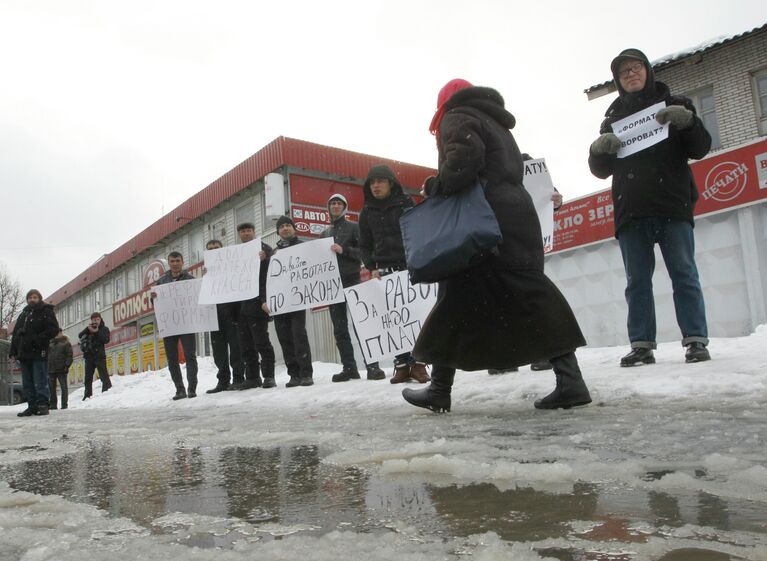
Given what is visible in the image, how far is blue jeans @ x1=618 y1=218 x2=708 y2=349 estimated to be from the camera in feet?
13.1

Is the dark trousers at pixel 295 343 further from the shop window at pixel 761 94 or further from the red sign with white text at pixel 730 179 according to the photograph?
the shop window at pixel 761 94

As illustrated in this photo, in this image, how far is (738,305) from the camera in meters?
9.69

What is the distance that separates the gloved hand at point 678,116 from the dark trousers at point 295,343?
14.6 feet

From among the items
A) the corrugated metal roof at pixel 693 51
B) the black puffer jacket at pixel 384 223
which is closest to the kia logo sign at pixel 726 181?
the corrugated metal roof at pixel 693 51

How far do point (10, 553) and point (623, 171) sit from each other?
13.1 ft

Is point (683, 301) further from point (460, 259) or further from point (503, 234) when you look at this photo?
point (460, 259)

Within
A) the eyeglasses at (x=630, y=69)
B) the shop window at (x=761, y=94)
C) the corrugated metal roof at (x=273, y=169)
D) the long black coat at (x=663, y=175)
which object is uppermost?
the corrugated metal roof at (x=273, y=169)

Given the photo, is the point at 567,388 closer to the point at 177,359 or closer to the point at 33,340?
the point at 177,359

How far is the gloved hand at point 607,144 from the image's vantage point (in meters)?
4.20

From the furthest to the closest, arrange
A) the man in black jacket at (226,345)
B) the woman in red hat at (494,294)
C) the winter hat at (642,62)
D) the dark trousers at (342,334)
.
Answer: the man in black jacket at (226,345) < the dark trousers at (342,334) < the winter hat at (642,62) < the woman in red hat at (494,294)

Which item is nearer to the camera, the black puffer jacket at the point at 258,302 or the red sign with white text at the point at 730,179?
the black puffer jacket at the point at 258,302

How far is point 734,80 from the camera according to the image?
14078mm

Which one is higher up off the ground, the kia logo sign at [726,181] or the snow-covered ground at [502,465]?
the kia logo sign at [726,181]

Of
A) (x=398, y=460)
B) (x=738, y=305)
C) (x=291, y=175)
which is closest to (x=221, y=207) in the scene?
(x=291, y=175)
